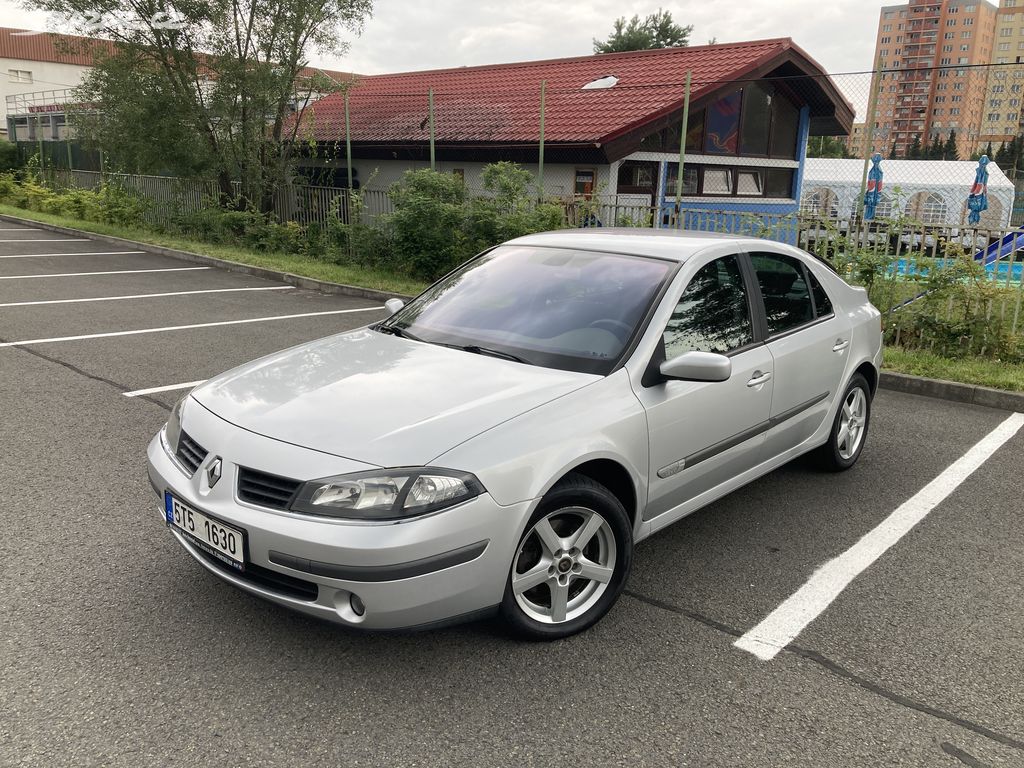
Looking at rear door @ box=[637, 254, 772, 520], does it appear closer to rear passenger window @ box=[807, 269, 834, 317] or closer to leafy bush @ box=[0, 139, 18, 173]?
rear passenger window @ box=[807, 269, 834, 317]

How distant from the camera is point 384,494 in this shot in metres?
2.70

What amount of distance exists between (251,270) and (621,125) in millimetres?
6971

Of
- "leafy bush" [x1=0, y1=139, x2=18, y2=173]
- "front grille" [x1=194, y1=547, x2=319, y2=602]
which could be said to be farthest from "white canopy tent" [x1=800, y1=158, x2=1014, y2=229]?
"leafy bush" [x1=0, y1=139, x2=18, y2=173]

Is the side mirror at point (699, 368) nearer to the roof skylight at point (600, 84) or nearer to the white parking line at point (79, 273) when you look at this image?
the white parking line at point (79, 273)

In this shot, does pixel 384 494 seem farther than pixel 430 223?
No

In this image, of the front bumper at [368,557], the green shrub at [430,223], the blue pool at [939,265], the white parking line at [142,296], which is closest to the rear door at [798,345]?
the front bumper at [368,557]

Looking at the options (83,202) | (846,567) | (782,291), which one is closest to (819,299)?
(782,291)

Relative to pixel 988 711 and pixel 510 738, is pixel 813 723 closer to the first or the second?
pixel 988 711

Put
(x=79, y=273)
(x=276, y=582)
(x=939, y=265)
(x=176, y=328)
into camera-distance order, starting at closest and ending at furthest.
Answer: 1. (x=276, y=582)
2. (x=939, y=265)
3. (x=176, y=328)
4. (x=79, y=273)

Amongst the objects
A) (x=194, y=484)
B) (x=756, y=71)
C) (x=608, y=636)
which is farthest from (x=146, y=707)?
(x=756, y=71)

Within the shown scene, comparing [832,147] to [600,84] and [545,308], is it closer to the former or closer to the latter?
[600,84]

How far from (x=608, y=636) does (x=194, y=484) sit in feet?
5.41

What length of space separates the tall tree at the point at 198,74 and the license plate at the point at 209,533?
47.3ft

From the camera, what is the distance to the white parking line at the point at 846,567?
3.23 m
